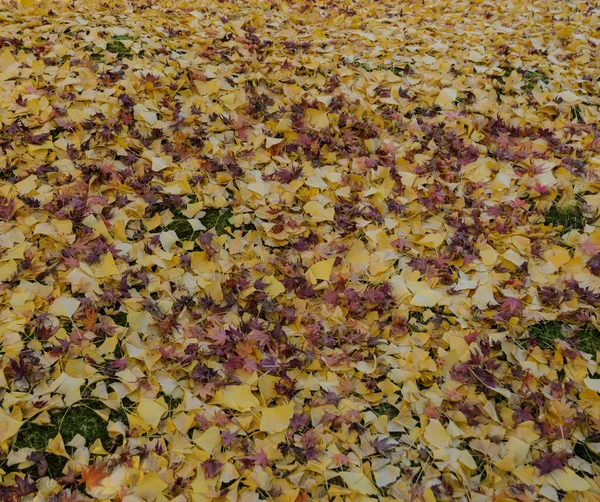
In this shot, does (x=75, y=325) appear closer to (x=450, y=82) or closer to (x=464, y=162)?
(x=464, y=162)

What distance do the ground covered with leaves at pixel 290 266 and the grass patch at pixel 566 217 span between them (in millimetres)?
12

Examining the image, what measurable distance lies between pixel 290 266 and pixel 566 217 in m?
1.53

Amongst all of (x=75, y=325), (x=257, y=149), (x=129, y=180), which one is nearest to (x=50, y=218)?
(x=129, y=180)

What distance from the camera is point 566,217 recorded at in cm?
275

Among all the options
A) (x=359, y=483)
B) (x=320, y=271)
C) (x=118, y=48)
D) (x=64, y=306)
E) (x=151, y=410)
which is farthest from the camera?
(x=118, y=48)

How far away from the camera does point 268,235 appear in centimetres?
257

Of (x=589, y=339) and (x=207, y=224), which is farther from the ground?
(x=207, y=224)

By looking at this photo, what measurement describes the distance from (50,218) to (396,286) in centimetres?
170

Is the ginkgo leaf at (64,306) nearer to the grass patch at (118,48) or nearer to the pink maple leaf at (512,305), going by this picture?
the pink maple leaf at (512,305)

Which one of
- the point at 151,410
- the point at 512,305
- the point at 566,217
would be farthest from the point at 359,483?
the point at 566,217

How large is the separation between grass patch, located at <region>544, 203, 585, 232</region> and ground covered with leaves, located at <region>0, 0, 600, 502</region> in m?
0.01

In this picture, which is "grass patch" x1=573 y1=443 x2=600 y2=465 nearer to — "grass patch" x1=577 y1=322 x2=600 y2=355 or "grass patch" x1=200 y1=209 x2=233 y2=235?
"grass patch" x1=577 y1=322 x2=600 y2=355

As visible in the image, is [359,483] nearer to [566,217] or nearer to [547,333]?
[547,333]

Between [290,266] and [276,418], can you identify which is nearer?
[276,418]
